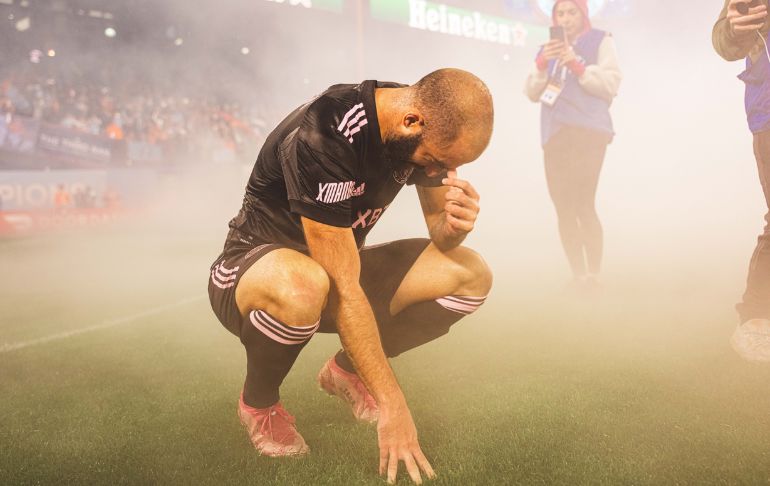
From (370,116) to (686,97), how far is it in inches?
490

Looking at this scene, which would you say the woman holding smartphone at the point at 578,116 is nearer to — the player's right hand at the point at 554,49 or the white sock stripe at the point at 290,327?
the player's right hand at the point at 554,49

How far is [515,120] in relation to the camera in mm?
15867

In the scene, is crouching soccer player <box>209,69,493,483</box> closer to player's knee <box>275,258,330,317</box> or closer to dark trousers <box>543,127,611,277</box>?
player's knee <box>275,258,330,317</box>

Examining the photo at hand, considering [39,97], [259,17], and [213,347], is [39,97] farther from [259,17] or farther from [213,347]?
[213,347]

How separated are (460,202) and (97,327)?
135 inches

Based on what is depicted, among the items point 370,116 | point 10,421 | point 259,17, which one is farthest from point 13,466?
point 259,17

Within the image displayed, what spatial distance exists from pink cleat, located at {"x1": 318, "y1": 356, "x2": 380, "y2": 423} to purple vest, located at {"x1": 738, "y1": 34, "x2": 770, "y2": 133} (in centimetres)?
264

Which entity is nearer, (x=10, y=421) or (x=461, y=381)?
(x=10, y=421)

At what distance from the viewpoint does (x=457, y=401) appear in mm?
2787

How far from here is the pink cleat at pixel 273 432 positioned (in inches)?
90.0

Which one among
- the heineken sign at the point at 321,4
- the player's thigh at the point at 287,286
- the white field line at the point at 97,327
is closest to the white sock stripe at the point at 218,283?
the player's thigh at the point at 287,286

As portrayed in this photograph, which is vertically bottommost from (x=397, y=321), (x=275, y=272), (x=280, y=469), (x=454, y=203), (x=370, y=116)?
(x=280, y=469)

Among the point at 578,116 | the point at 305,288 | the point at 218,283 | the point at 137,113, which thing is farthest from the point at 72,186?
the point at 305,288

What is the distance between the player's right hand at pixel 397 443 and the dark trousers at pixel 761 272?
2.37m
